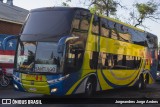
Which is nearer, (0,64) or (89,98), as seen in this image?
(89,98)

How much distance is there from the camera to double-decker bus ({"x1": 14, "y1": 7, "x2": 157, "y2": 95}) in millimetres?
12852

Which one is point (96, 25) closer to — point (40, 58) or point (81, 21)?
point (81, 21)

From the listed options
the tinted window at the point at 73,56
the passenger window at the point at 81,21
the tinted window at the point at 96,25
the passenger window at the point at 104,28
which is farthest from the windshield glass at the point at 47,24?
the passenger window at the point at 104,28

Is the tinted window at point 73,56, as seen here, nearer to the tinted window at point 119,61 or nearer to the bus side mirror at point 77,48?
the bus side mirror at point 77,48

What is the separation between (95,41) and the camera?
49.6 ft

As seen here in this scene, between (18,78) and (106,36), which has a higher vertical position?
(106,36)

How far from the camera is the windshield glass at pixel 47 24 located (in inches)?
525

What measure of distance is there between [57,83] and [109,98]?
13.1 feet

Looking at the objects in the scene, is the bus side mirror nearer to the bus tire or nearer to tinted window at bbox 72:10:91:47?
tinted window at bbox 72:10:91:47

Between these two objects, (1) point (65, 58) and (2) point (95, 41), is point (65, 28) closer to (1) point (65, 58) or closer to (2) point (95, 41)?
(1) point (65, 58)

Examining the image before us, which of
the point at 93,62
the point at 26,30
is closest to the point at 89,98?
the point at 93,62

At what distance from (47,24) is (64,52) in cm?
153

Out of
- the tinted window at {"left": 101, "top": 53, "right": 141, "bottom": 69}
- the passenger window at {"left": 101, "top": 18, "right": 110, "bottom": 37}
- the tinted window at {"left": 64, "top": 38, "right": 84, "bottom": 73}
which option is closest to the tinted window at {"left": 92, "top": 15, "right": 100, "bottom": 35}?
the passenger window at {"left": 101, "top": 18, "right": 110, "bottom": 37}

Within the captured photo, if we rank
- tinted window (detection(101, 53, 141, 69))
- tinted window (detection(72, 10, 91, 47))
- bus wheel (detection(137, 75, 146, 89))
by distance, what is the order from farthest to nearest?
1. bus wheel (detection(137, 75, 146, 89))
2. tinted window (detection(101, 53, 141, 69))
3. tinted window (detection(72, 10, 91, 47))
